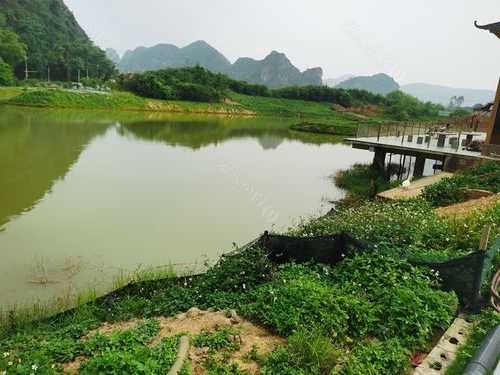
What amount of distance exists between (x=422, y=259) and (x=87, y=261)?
6124 mm

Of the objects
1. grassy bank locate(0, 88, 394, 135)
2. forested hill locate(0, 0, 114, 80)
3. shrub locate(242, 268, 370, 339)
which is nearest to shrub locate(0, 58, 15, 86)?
grassy bank locate(0, 88, 394, 135)

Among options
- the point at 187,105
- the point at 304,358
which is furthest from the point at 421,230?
Result: the point at 187,105

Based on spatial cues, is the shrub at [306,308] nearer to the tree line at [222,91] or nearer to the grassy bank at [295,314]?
the grassy bank at [295,314]

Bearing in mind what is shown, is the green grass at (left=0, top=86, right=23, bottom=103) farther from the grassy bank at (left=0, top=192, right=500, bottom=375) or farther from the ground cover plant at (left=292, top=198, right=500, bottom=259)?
the ground cover plant at (left=292, top=198, right=500, bottom=259)

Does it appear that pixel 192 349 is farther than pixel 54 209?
No

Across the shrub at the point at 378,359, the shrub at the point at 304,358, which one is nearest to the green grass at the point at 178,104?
the shrub at the point at 378,359

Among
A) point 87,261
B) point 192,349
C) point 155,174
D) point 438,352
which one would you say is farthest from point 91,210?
point 438,352

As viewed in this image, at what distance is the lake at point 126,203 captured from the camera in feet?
25.1

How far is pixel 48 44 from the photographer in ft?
274

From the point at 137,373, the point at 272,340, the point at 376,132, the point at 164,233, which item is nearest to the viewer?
the point at 137,373

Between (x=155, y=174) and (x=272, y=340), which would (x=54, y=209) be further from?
(x=272, y=340)

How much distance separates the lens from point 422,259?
518 centimetres

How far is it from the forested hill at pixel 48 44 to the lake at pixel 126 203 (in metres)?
54.7

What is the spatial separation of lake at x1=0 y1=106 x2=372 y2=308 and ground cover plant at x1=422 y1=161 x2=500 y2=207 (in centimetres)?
349
